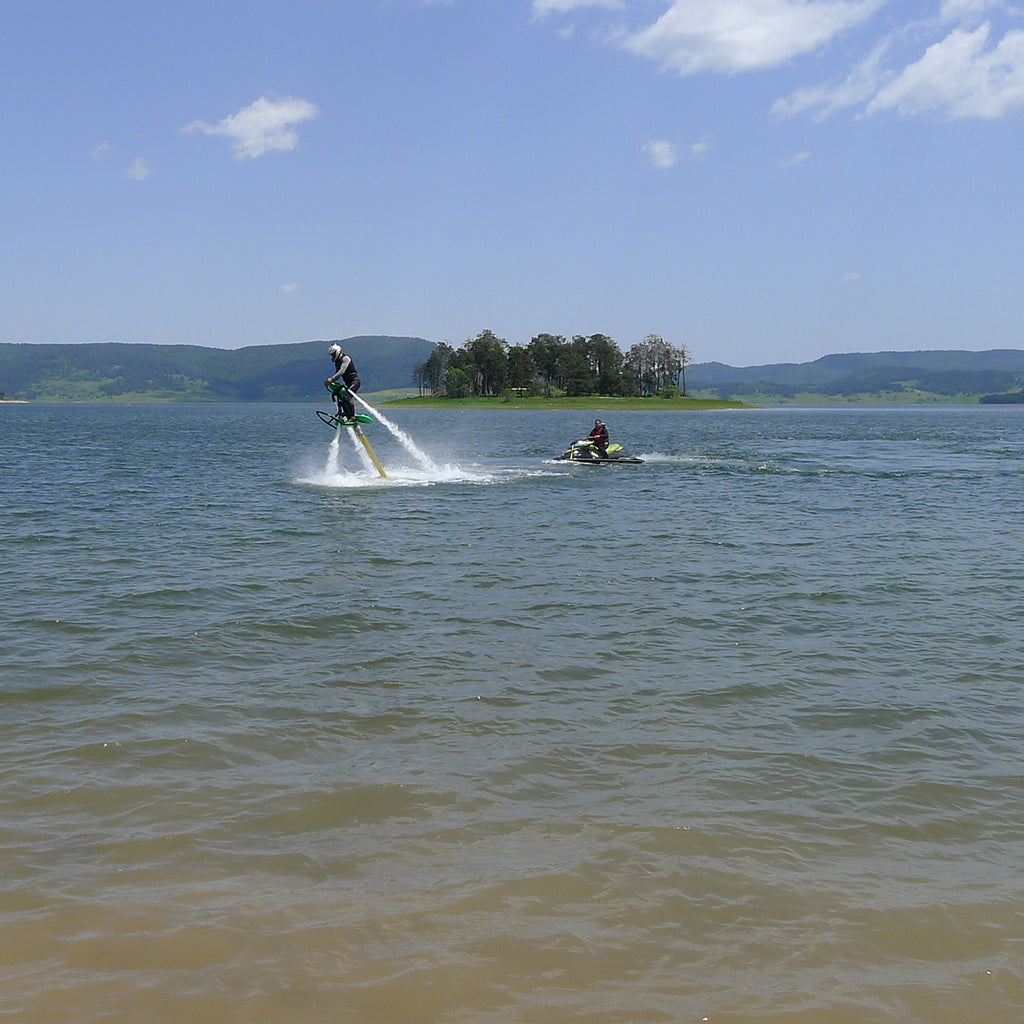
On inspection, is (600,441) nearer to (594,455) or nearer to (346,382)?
(594,455)

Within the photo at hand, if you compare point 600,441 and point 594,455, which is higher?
point 600,441

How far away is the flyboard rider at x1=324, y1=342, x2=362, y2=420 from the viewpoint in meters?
31.3

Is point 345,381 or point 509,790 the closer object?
point 509,790

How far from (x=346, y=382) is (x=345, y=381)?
54 millimetres

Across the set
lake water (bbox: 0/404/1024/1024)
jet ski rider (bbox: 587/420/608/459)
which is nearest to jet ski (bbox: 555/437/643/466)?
jet ski rider (bbox: 587/420/608/459)

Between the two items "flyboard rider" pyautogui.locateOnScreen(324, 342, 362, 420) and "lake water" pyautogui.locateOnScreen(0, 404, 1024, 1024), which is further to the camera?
"flyboard rider" pyautogui.locateOnScreen(324, 342, 362, 420)

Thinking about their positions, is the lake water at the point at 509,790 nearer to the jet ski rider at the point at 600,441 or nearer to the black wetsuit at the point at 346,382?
the black wetsuit at the point at 346,382

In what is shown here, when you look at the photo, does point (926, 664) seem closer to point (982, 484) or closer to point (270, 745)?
point (270, 745)

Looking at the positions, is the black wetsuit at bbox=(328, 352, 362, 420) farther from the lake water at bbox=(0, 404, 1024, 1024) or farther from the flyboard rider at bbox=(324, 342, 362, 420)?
the lake water at bbox=(0, 404, 1024, 1024)

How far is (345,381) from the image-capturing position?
32.5 metres

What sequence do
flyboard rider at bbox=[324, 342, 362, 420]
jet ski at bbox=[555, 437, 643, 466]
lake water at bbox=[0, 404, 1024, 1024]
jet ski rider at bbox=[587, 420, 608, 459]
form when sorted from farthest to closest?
jet ski rider at bbox=[587, 420, 608, 459], jet ski at bbox=[555, 437, 643, 466], flyboard rider at bbox=[324, 342, 362, 420], lake water at bbox=[0, 404, 1024, 1024]

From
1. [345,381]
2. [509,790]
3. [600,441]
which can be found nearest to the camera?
[509,790]

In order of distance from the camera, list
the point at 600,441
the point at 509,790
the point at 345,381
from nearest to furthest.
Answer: the point at 509,790, the point at 345,381, the point at 600,441

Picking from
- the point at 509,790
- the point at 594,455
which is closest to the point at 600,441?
the point at 594,455
